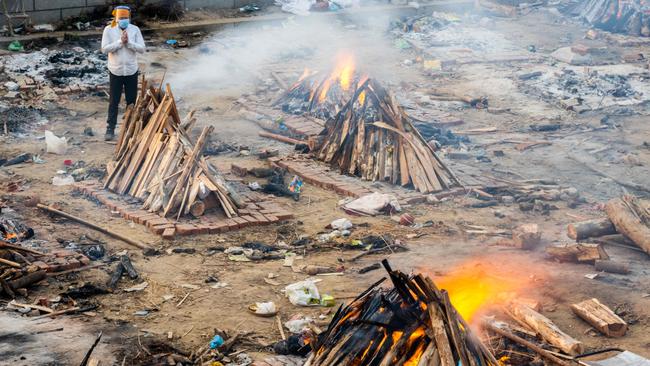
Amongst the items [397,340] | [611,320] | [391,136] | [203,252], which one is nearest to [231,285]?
[203,252]

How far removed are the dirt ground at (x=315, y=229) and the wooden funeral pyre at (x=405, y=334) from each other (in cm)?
118

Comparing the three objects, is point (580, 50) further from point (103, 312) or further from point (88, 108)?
point (103, 312)

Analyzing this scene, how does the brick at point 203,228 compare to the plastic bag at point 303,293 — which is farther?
the brick at point 203,228

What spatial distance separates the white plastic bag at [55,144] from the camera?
12195mm

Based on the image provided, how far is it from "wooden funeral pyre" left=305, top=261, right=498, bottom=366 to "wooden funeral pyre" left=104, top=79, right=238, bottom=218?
13.6ft

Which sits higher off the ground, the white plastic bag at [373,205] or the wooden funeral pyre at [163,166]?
the wooden funeral pyre at [163,166]

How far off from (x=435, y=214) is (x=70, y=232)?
455cm

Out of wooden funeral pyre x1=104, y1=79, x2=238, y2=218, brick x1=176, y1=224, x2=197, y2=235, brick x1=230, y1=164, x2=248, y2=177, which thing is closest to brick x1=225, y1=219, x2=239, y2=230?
wooden funeral pyre x1=104, y1=79, x2=238, y2=218

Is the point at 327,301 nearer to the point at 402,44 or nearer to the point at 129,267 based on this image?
the point at 129,267

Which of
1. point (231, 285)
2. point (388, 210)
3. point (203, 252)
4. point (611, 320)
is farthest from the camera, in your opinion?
point (388, 210)

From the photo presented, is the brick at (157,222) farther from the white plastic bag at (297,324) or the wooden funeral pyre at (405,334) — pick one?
the wooden funeral pyre at (405,334)

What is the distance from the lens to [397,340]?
571 cm

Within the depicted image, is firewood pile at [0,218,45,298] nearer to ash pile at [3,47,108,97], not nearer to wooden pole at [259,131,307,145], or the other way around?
wooden pole at [259,131,307,145]

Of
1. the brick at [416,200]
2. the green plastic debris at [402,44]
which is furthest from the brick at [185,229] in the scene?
the green plastic debris at [402,44]
